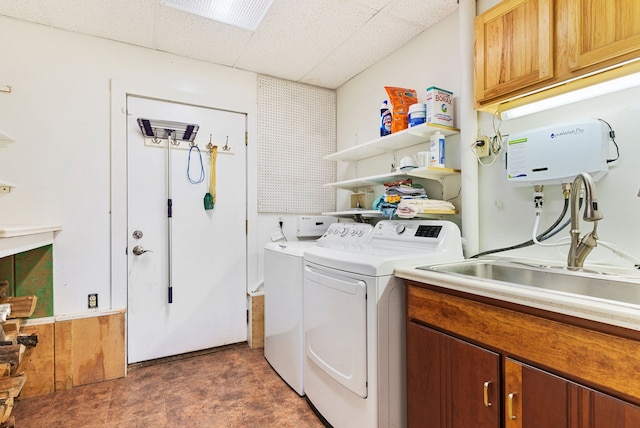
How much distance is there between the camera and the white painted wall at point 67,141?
84.7 inches

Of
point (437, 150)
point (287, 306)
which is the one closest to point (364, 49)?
point (437, 150)

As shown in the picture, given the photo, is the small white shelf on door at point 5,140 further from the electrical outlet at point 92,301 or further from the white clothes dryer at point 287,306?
the white clothes dryer at point 287,306

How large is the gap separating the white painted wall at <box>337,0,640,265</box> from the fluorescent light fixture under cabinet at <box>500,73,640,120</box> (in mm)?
31

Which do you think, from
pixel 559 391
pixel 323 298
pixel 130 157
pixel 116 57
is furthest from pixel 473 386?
pixel 116 57

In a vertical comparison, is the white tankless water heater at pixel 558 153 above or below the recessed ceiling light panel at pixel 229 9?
below

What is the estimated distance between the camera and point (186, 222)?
8.77ft

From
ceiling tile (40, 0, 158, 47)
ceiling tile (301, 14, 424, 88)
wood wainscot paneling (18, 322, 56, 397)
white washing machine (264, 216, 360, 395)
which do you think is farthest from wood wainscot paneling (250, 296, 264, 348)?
ceiling tile (40, 0, 158, 47)

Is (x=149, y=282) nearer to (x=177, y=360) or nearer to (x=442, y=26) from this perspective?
(x=177, y=360)

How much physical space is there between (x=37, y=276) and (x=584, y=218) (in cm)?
318

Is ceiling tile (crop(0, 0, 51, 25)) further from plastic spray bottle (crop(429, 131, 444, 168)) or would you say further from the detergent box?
plastic spray bottle (crop(429, 131, 444, 168))

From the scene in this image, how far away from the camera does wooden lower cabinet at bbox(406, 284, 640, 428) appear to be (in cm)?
88

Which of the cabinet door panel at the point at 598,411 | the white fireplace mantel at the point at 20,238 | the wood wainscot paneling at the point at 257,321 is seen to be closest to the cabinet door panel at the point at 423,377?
the cabinet door panel at the point at 598,411

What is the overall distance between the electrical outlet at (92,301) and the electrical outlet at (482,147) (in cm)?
281

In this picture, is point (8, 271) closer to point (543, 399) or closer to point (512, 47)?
point (543, 399)
